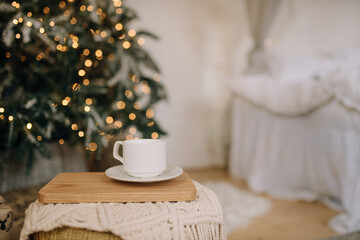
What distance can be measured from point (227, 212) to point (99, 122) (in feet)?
2.67

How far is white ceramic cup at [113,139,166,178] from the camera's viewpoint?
67 centimetres

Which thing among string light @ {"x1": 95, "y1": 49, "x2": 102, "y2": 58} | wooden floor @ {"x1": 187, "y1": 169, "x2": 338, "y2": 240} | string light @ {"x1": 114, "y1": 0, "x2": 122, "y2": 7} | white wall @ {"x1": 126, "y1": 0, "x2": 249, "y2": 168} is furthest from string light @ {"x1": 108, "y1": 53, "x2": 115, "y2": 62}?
wooden floor @ {"x1": 187, "y1": 169, "x2": 338, "y2": 240}

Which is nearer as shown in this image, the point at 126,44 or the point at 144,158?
the point at 144,158

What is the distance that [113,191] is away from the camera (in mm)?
645

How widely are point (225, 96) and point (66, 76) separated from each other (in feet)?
5.51

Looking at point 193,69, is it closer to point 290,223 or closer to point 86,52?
point 86,52

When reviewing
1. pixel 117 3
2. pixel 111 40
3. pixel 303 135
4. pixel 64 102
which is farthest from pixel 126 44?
pixel 303 135

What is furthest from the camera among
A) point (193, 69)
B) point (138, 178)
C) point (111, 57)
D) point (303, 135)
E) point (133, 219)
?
point (193, 69)

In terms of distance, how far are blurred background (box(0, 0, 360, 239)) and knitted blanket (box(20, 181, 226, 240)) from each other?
2.05 ft

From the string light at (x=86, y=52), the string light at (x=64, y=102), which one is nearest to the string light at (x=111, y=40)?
the string light at (x=86, y=52)

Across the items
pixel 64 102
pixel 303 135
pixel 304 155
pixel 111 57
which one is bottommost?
pixel 304 155

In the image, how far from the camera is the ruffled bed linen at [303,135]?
1473 millimetres

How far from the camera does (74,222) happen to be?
573 mm

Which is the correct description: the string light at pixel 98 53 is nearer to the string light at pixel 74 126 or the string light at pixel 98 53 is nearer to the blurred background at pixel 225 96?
the blurred background at pixel 225 96
